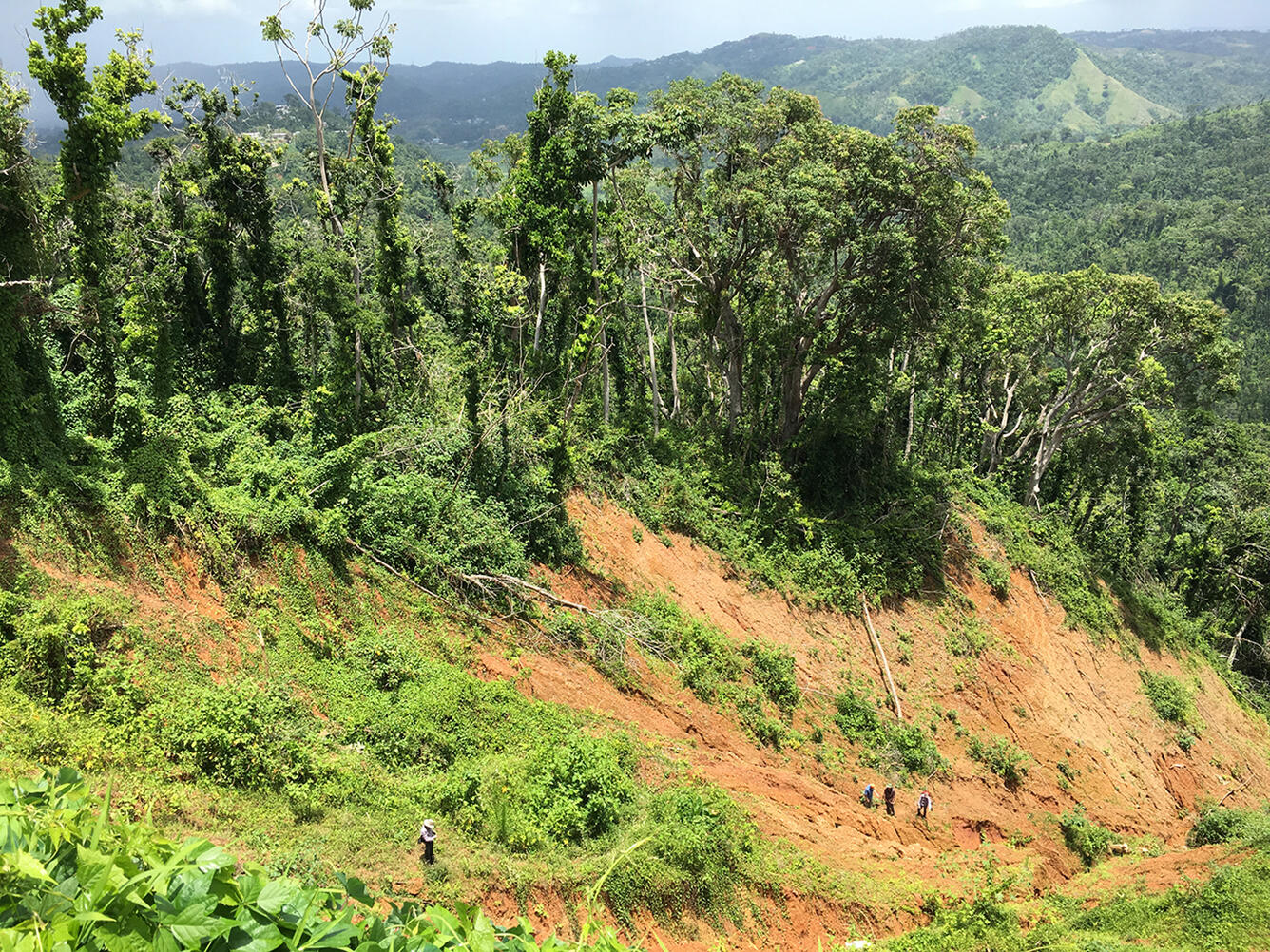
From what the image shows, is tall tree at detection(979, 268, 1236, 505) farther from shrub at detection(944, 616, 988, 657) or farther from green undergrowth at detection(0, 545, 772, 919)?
green undergrowth at detection(0, 545, 772, 919)

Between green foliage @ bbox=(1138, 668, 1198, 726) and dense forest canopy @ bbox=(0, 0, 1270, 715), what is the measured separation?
10.8 feet

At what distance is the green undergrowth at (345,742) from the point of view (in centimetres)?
792

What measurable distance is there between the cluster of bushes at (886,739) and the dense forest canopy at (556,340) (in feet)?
11.5

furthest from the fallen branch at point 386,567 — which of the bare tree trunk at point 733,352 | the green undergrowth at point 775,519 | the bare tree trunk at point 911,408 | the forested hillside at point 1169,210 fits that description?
the forested hillside at point 1169,210

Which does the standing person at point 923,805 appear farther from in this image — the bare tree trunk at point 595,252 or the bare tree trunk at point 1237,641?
the bare tree trunk at point 1237,641

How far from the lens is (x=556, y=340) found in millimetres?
19125

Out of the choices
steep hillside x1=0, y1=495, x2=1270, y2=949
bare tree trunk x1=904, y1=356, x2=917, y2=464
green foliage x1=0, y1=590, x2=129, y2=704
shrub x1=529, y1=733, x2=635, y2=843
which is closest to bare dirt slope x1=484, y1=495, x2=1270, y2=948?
steep hillside x1=0, y1=495, x2=1270, y2=949

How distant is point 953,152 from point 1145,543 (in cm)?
2270

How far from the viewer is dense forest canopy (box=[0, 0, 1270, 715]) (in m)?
11.7

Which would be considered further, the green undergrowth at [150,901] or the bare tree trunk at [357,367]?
the bare tree trunk at [357,367]

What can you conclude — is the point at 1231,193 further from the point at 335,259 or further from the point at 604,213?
the point at 335,259

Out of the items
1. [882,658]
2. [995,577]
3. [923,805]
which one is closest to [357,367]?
[882,658]

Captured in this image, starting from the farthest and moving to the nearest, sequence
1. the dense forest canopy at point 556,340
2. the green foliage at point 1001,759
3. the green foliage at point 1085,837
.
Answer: the green foliage at point 1001,759, the green foliage at point 1085,837, the dense forest canopy at point 556,340

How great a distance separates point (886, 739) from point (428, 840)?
1147 cm
